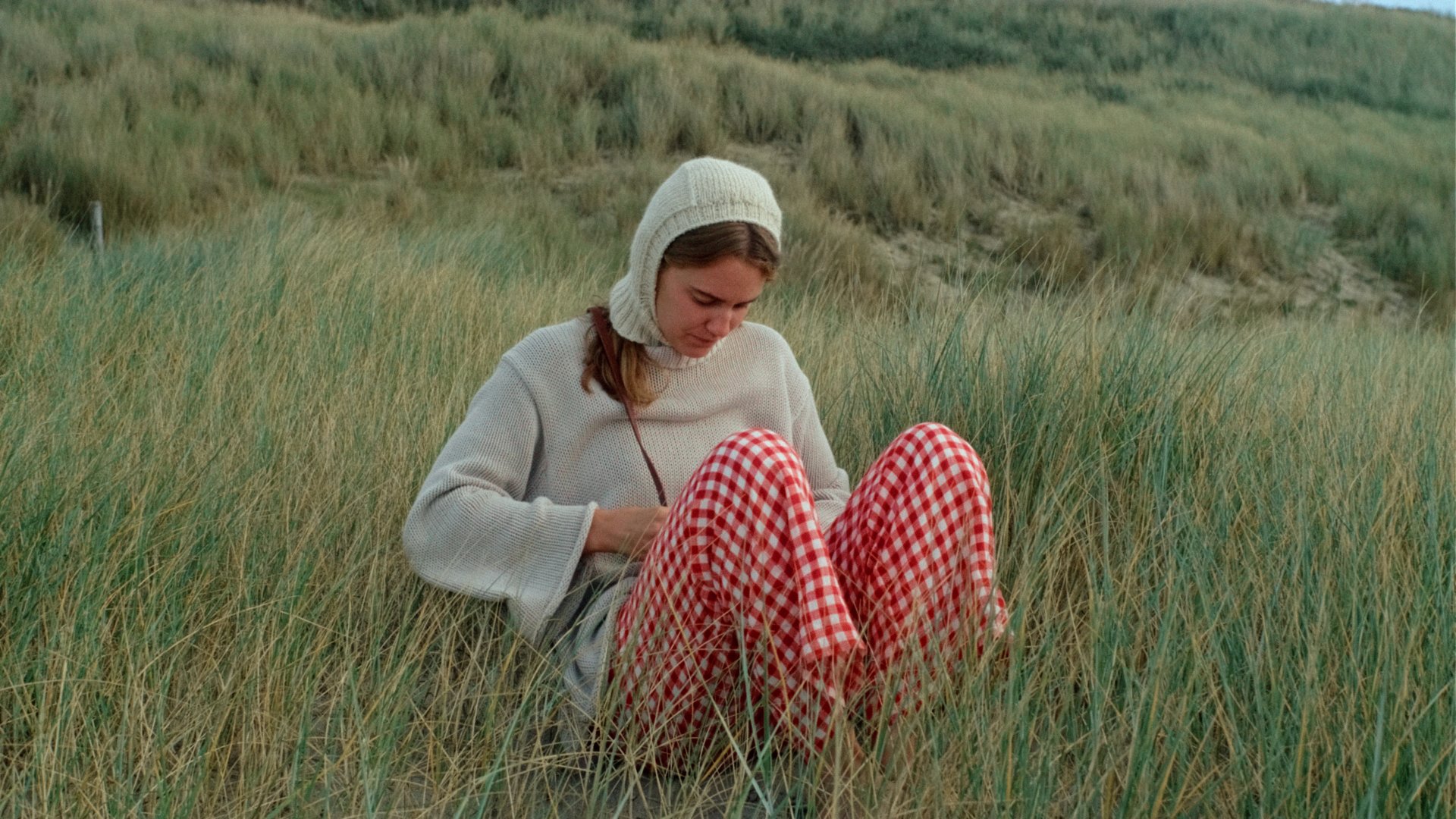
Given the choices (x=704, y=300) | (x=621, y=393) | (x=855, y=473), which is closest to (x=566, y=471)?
(x=621, y=393)

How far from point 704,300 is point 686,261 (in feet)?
0.27

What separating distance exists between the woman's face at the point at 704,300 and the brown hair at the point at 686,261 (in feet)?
0.05

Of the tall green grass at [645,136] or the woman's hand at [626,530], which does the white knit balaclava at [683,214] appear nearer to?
the woman's hand at [626,530]

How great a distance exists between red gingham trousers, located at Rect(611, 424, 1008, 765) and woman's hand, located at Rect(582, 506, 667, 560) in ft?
0.35

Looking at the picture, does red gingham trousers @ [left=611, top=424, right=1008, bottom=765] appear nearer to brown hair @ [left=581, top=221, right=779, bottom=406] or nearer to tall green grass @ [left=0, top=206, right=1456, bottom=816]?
tall green grass @ [left=0, top=206, right=1456, bottom=816]

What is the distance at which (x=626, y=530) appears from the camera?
220cm

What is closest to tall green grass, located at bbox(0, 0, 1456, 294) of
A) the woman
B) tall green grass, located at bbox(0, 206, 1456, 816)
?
tall green grass, located at bbox(0, 206, 1456, 816)

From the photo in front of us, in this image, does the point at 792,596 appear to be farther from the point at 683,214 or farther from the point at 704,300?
the point at 683,214

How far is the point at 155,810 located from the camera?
1.63 meters

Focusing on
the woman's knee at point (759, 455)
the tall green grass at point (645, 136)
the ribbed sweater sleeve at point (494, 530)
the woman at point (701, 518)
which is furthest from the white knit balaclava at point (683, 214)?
the tall green grass at point (645, 136)

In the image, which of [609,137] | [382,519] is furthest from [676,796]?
[609,137]

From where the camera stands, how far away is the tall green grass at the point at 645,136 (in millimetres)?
8805

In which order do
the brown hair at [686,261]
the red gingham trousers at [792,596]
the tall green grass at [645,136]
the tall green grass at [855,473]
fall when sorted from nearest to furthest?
the tall green grass at [855,473], the red gingham trousers at [792,596], the brown hair at [686,261], the tall green grass at [645,136]

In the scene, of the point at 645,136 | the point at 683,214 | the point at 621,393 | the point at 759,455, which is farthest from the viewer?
the point at 645,136
